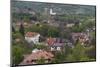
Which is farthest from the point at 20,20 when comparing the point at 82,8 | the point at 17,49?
the point at 82,8

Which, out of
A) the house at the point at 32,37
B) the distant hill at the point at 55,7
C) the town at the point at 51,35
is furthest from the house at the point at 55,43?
the distant hill at the point at 55,7

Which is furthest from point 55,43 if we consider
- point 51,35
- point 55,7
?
point 55,7

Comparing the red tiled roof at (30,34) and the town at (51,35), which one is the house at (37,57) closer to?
the town at (51,35)

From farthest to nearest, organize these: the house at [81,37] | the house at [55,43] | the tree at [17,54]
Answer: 1. the house at [81,37]
2. the house at [55,43]
3. the tree at [17,54]

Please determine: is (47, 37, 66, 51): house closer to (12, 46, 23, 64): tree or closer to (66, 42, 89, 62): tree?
(66, 42, 89, 62): tree

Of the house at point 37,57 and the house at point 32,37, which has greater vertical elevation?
the house at point 32,37

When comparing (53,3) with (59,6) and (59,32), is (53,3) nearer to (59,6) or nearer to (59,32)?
(59,6)
